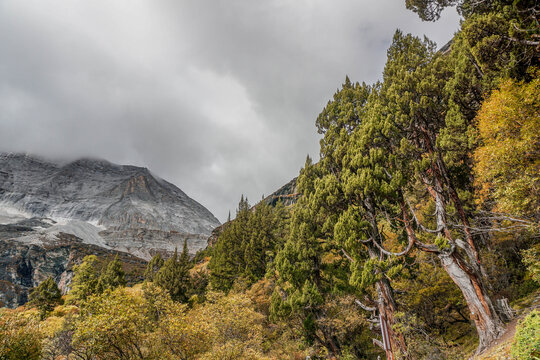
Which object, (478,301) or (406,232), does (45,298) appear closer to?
(406,232)

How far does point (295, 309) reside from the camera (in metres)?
15.2

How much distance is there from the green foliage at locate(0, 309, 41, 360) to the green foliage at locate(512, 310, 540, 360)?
1908cm

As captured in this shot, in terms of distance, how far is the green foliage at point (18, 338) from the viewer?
11938 mm

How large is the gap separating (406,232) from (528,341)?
911 cm

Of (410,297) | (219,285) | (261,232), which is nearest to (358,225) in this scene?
(410,297)

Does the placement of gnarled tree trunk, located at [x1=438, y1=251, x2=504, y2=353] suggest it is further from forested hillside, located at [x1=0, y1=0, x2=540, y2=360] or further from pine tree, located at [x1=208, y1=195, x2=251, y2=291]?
pine tree, located at [x1=208, y1=195, x2=251, y2=291]

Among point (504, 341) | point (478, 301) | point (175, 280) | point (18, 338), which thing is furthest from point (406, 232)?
point (175, 280)

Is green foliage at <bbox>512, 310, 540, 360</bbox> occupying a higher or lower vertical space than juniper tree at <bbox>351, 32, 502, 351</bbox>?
lower

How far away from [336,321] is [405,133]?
39.6ft

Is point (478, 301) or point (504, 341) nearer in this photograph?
point (504, 341)

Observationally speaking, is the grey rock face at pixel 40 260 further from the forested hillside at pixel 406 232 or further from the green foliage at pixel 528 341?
the green foliage at pixel 528 341

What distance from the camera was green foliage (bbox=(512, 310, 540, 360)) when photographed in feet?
15.1

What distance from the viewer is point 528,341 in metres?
4.75

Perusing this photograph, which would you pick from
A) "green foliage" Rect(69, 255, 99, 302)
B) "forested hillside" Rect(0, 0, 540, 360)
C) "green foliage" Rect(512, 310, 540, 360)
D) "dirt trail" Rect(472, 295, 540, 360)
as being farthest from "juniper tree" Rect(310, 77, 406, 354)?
"green foliage" Rect(69, 255, 99, 302)
